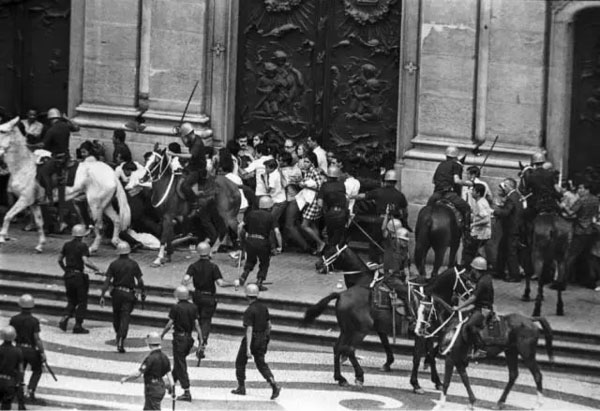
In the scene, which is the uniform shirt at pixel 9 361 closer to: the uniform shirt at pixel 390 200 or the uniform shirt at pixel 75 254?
the uniform shirt at pixel 75 254

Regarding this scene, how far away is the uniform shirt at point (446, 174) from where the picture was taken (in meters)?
30.5

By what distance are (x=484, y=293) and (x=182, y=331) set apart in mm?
4454

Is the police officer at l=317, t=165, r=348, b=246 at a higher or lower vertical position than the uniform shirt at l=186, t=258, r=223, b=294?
higher

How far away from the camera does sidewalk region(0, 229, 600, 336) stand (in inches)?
1170

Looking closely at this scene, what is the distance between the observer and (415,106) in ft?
113

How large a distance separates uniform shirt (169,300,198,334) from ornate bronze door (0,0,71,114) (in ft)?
43.6

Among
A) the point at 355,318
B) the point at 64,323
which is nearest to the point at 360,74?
the point at 64,323

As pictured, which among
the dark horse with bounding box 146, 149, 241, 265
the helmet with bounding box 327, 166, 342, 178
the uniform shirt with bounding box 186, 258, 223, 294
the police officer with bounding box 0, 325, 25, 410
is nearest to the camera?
the police officer with bounding box 0, 325, 25, 410

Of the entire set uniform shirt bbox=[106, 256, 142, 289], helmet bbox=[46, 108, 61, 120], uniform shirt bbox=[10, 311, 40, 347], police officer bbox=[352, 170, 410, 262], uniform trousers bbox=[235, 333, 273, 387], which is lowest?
uniform trousers bbox=[235, 333, 273, 387]

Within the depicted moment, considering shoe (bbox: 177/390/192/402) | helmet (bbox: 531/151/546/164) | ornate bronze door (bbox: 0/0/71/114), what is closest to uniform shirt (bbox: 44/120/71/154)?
ornate bronze door (bbox: 0/0/71/114)

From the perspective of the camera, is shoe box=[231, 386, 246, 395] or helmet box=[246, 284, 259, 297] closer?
helmet box=[246, 284, 259, 297]

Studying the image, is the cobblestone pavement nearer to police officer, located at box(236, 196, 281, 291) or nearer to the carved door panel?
police officer, located at box(236, 196, 281, 291)

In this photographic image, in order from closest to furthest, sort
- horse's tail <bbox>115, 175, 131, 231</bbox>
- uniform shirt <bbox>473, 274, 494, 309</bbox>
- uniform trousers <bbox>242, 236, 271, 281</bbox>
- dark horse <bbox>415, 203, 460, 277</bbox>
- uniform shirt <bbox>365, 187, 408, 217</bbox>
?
uniform shirt <bbox>473, 274, 494, 309</bbox>
uniform trousers <bbox>242, 236, 271, 281</bbox>
dark horse <bbox>415, 203, 460, 277</bbox>
uniform shirt <bbox>365, 187, 408, 217</bbox>
horse's tail <bbox>115, 175, 131, 231</bbox>

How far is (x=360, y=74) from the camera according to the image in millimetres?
35688
